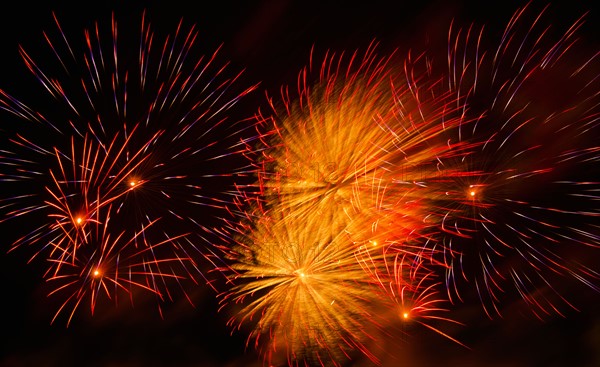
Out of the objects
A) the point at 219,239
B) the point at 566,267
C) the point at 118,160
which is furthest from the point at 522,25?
the point at 118,160

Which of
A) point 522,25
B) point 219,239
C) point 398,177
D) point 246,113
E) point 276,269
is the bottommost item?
point 276,269

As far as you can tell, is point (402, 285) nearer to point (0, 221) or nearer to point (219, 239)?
point (219, 239)

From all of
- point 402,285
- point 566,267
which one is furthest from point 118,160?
point 566,267

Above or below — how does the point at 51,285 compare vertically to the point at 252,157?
below

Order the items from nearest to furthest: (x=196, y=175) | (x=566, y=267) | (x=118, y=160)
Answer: (x=118, y=160)
(x=196, y=175)
(x=566, y=267)

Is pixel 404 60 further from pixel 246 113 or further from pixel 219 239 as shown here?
pixel 219 239

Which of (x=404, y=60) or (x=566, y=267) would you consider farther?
(x=566, y=267)

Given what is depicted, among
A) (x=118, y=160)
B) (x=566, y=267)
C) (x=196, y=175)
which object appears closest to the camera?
(x=118, y=160)

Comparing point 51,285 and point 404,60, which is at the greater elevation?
point 404,60

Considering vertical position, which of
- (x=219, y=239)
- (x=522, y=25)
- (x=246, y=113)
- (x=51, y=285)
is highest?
(x=522, y=25)
